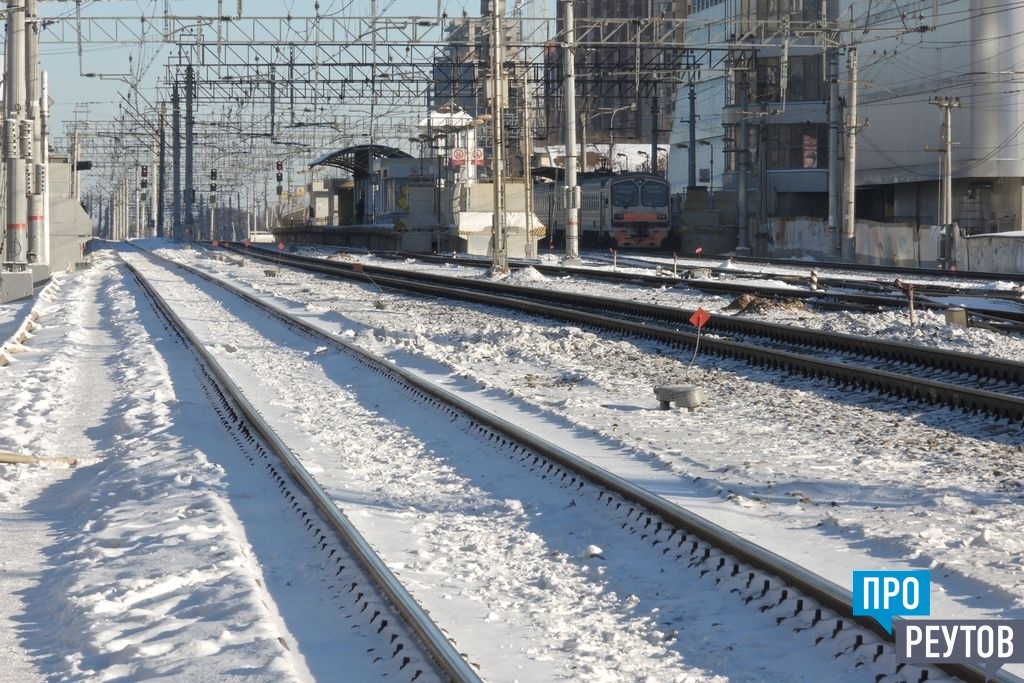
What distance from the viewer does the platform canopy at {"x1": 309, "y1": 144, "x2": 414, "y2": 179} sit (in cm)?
8181

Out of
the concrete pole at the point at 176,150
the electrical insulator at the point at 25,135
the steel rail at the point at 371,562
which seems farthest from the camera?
the concrete pole at the point at 176,150

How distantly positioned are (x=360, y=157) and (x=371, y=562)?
261 feet

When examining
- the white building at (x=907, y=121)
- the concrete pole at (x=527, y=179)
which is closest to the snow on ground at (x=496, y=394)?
the concrete pole at (x=527, y=179)

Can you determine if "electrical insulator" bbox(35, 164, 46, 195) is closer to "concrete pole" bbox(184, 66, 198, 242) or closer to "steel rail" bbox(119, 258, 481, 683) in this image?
"steel rail" bbox(119, 258, 481, 683)

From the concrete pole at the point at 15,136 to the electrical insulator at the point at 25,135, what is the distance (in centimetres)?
2

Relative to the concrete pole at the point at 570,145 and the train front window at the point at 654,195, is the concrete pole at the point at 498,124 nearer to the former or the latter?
the concrete pole at the point at 570,145

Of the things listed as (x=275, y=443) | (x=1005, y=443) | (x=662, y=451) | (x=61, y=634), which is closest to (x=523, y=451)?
(x=662, y=451)

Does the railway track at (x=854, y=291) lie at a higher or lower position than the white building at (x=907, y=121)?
lower

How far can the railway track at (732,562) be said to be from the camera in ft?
19.6

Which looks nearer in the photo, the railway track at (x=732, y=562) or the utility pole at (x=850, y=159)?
the railway track at (x=732, y=562)

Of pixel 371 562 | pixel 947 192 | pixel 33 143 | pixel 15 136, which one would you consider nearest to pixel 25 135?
pixel 15 136

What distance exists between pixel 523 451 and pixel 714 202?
181 feet

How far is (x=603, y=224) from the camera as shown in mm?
60000

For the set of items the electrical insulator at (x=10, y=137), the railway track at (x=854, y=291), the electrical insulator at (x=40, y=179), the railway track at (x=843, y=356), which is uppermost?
the electrical insulator at (x=10, y=137)
